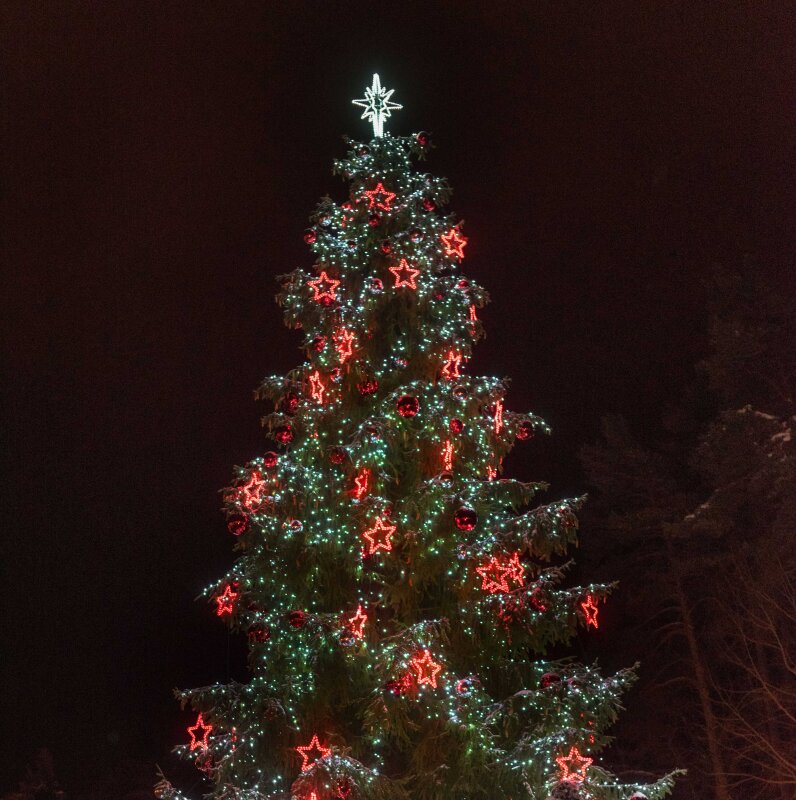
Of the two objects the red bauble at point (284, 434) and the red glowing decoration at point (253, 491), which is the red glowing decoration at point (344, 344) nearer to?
the red bauble at point (284, 434)

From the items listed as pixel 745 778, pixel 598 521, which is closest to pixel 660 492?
pixel 598 521

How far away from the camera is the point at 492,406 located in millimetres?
9234

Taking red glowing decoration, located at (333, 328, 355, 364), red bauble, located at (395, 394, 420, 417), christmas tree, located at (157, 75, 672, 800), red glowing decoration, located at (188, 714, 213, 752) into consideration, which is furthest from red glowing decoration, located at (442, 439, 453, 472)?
red glowing decoration, located at (188, 714, 213, 752)

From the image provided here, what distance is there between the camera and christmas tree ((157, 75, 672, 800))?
8008mm

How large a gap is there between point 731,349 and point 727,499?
272 centimetres

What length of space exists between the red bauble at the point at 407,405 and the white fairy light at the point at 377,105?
11.4 feet

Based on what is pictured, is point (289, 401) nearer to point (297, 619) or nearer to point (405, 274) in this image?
point (405, 274)

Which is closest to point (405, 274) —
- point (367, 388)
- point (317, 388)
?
point (367, 388)

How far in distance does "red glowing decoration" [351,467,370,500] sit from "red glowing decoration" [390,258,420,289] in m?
1.92

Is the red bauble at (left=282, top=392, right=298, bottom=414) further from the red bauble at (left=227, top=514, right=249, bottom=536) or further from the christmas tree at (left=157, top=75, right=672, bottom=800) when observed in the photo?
the red bauble at (left=227, top=514, right=249, bottom=536)

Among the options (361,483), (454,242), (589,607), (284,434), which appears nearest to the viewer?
(589,607)

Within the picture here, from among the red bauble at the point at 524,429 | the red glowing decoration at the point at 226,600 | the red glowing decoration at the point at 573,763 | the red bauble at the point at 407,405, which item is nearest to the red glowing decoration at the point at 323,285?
the red bauble at the point at 407,405

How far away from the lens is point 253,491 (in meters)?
8.84

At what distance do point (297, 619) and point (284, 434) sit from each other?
6.26 feet
